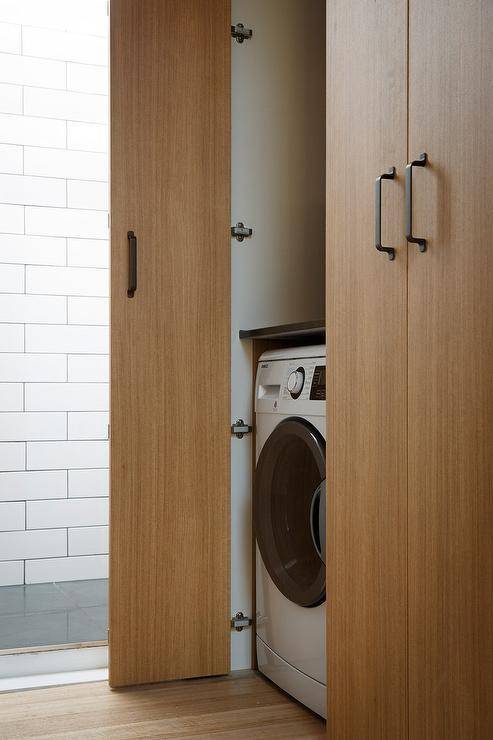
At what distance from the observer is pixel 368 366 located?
1.65 m

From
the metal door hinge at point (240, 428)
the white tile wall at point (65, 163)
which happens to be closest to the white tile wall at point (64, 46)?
the white tile wall at point (65, 163)

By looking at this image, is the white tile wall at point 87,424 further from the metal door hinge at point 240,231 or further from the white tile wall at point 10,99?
the metal door hinge at point 240,231

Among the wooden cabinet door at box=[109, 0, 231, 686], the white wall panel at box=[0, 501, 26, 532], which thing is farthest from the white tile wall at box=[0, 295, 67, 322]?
the wooden cabinet door at box=[109, 0, 231, 686]

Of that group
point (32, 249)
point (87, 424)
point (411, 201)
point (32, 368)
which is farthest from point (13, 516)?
point (411, 201)

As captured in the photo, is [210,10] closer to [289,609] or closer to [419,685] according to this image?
[289,609]

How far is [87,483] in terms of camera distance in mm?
3701

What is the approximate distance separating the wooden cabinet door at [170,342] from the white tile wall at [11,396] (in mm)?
1430

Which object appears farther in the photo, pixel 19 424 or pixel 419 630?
pixel 19 424

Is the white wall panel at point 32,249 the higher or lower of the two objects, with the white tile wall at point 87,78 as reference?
lower

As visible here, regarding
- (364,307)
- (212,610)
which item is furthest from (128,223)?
(212,610)

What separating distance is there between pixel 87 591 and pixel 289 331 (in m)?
1.85

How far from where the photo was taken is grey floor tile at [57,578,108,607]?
330 centimetres

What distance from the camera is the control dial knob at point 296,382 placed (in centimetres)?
217

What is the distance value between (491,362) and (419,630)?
529 mm
